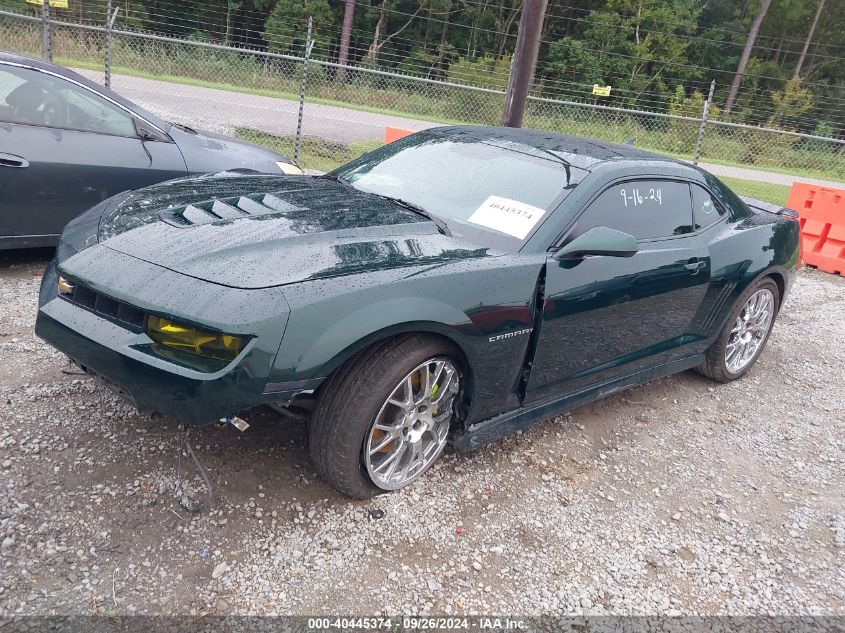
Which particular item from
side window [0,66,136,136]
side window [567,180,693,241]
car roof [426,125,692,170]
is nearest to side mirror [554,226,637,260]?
side window [567,180,693,241]

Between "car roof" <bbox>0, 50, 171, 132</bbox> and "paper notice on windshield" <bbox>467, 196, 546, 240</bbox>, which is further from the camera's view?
"car roof" <bbox>0, 50, 171, 132</bbox>

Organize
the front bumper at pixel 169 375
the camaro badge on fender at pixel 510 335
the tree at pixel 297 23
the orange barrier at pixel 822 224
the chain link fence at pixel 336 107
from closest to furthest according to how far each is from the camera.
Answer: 1. the front bumper at pixel 169 375
2. the camaro badge on fender at pixel 510 335
3. the orange barrier at pixel 822 224
4. the chain link fence at pixel 336 107
5. the tree at pixel 297 23

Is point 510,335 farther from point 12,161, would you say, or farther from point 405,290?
point 12,161

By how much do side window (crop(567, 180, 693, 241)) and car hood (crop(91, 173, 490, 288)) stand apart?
741 millimetres

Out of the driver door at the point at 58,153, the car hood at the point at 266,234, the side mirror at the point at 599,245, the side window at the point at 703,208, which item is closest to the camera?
the car hood at the point at 266,234

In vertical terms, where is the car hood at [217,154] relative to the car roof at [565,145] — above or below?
below

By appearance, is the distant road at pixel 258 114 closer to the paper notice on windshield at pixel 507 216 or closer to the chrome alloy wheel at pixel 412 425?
the paper notice on windshield at pixel 507 216

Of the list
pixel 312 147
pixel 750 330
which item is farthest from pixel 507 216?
pixel 312 147

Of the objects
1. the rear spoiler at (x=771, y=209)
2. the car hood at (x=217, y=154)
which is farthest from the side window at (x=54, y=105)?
the rear spoiler at (x=771, y=209)

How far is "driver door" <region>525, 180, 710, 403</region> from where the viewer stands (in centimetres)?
312

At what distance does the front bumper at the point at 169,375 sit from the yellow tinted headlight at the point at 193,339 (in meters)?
0.04

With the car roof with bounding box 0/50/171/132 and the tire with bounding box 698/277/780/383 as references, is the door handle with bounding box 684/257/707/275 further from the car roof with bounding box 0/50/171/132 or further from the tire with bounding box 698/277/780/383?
the car roof with bounding box 0/50/171/132

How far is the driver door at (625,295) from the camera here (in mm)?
A: 3117

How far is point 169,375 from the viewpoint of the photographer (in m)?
2.27
